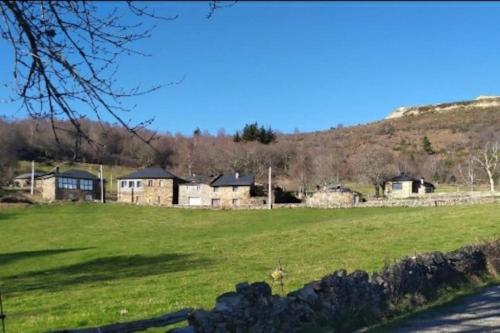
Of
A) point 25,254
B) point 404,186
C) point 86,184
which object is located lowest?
point 25,254

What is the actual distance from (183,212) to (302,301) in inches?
2423

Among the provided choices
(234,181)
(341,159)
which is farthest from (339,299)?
(341,159)

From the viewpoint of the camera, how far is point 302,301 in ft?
33.3

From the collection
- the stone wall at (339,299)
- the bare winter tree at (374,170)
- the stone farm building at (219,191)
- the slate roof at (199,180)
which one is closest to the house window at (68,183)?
the stone farm building at (219,191)

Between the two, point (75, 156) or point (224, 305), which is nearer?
point (75, 156)

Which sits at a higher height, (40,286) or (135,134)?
(135,134)

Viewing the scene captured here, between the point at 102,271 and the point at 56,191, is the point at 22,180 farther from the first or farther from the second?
the point at 102,271

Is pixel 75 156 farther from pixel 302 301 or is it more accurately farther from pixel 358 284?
pixel 358 284

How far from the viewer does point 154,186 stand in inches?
3775

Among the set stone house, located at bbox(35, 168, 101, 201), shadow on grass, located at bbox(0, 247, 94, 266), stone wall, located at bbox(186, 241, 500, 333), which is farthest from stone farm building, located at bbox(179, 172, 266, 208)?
stone wall, located at bbox(186, 241, 500, 333)

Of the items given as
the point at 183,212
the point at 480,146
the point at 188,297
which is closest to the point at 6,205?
the point at 183,212

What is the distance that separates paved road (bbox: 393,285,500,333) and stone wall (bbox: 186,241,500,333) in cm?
79

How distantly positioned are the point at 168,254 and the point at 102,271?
5.70 meters

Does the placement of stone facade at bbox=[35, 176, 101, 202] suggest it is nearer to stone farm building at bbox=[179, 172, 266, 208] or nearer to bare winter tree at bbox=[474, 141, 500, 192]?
stone farm building at bbox=[179, 172, 266, 208]
